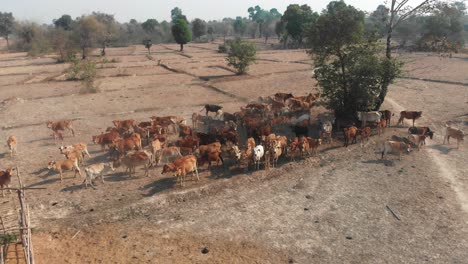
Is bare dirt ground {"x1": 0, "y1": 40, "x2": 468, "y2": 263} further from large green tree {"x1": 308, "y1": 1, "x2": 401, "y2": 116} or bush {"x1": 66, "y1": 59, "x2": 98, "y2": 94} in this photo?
bush {"x1": 66, "y1": 59, "x2": 98, "y2": 94}

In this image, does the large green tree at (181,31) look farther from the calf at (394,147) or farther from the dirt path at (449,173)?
the calf at (394,147)

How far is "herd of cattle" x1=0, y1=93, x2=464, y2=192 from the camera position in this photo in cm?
1340

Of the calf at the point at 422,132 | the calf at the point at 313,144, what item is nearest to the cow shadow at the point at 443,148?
the calf at the point at 422,132

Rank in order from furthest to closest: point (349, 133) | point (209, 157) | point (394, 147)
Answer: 1. point (349, 133)
2. point (394, 147)
3. point (209, 157)

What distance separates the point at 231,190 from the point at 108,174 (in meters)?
4.57

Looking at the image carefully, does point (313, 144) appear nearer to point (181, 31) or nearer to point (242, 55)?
point (242, 55)

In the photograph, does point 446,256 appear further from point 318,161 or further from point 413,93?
point 413,93

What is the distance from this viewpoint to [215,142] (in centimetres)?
1539

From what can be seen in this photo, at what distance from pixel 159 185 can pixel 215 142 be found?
11.1 ft

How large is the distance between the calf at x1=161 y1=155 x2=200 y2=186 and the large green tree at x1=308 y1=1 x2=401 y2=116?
9.41 m

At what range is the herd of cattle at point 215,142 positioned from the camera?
13398 mm

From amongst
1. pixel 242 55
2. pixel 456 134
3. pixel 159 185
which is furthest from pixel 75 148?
pixel 242 55

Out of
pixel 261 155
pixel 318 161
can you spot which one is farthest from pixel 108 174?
pixel 318 161

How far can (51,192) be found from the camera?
1230cm
